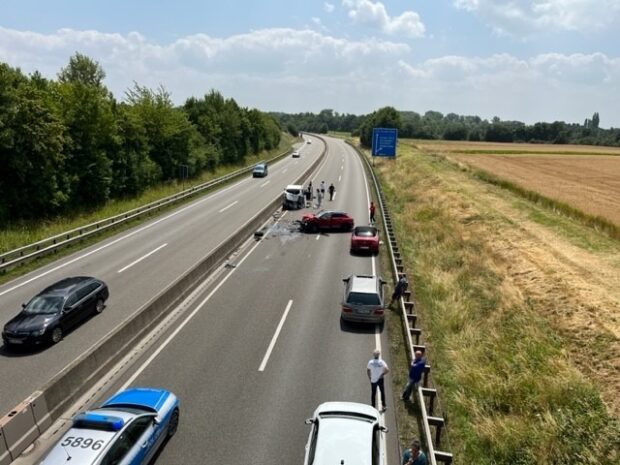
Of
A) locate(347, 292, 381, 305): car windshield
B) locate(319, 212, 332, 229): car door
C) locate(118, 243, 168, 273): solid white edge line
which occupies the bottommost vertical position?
locate(118, 243, 168, 273): solid white edge line

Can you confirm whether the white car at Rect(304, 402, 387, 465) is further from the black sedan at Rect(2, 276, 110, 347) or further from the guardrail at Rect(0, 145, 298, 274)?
the guardrail at Rect(0, 145, 298, 274)

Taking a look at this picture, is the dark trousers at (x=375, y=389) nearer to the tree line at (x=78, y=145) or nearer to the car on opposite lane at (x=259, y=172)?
the tree line at (x=78, y=145)

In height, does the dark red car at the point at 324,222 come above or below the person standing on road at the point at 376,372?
above

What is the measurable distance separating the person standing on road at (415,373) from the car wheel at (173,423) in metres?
5.83

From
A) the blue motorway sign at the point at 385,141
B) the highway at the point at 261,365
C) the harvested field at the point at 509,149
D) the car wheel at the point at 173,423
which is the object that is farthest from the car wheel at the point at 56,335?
the harvested field at the point at 509,149

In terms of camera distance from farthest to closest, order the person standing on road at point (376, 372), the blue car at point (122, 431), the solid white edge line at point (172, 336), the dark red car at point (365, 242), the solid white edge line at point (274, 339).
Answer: the dark red car at point (365, 242)
the solid white edge line at point (274, 339)
the solid white edge line at point (172, 336)
the person standing on road at point (376, 372)
the blue car at point (122, 431)

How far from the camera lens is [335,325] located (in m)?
17.0

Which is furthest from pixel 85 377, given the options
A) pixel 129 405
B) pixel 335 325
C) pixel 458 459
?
pixel 458 459

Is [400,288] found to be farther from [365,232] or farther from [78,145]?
[78,145]

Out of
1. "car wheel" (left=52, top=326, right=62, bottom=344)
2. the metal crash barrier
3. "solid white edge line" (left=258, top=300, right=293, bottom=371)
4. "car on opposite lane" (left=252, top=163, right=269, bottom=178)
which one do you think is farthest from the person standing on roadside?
"car on opposite lane" (left=252, top=163, right=269, bottom=178)

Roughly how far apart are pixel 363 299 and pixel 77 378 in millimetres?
9324

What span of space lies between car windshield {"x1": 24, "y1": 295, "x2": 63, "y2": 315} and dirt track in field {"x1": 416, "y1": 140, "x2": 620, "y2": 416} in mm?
16766

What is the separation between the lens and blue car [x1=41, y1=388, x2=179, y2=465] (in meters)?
8.44

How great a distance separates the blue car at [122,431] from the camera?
27.7 feet
